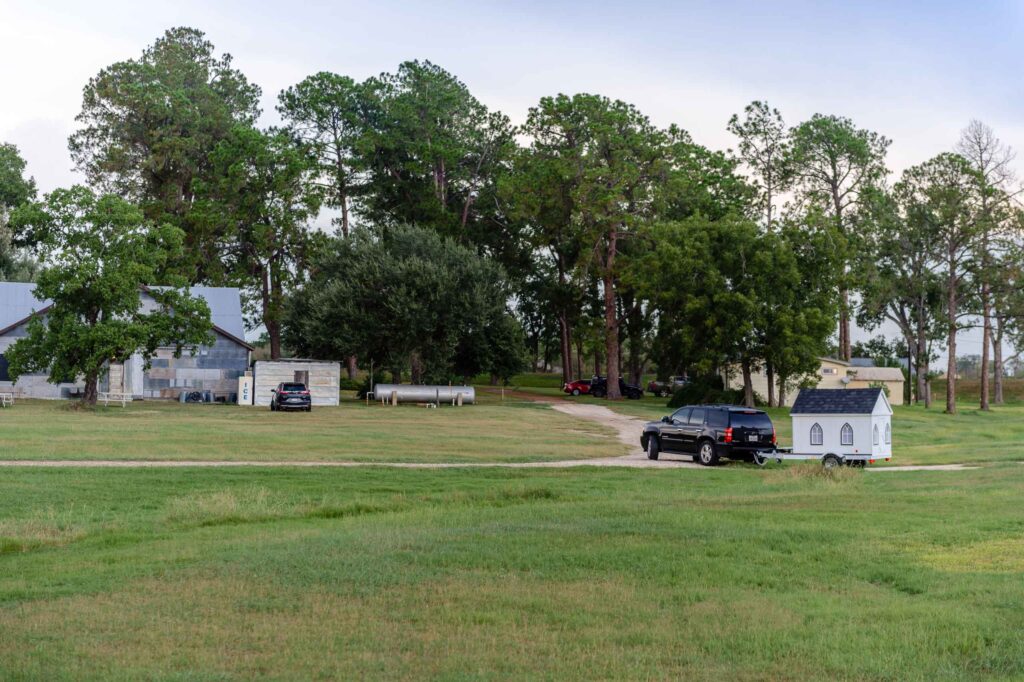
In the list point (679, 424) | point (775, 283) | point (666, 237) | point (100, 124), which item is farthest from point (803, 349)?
point (100, 124)

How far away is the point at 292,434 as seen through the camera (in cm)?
4075

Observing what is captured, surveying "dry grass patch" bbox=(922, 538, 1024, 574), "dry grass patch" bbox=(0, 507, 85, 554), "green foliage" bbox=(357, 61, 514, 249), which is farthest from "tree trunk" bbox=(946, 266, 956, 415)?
"dry grass patch" bbox=(0, 507, 85, 554)

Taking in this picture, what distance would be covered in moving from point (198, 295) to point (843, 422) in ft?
153

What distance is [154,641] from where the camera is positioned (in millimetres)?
9039

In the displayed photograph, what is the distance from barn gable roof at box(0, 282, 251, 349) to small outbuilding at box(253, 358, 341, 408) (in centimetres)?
387

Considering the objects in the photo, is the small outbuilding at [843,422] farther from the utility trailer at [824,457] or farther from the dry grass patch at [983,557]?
the dry grass patch at [983,557]

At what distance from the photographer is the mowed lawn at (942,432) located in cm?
3650

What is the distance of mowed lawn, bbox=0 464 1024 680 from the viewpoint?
854 centimetres

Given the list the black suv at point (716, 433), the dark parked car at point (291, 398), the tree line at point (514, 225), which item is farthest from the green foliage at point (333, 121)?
the black suv at point (716, 433)

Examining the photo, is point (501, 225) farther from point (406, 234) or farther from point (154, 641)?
point (154, 641)

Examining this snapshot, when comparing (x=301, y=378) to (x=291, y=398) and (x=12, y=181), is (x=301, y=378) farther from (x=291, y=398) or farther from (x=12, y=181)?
(x=12, y=181)

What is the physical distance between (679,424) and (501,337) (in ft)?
123

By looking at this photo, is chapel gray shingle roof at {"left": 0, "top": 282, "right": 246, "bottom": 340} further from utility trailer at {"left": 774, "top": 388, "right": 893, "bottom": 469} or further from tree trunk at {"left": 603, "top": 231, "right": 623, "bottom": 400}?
utility trailer at {"left": 774, "top": 388, "right": 893, "bottom": 469}

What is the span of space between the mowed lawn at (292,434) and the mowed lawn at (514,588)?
38.3 ft
